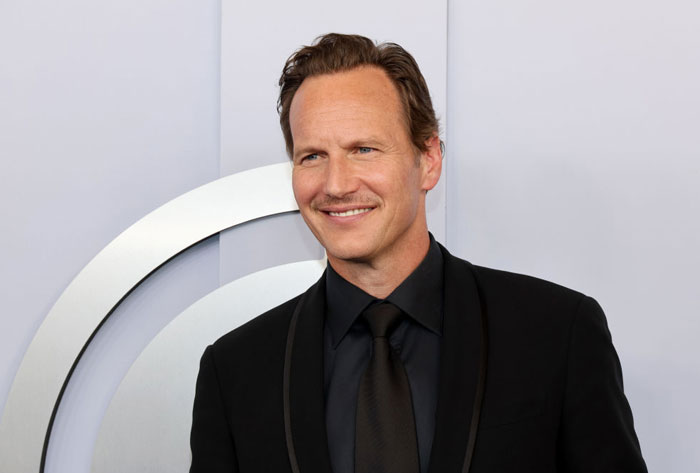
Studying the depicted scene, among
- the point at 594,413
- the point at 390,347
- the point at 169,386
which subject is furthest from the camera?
the point at 169,386

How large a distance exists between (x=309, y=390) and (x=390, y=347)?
15cm

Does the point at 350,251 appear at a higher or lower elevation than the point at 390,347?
higher

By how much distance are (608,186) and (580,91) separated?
220 millimetres

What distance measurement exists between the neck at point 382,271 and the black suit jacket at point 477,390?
8 centimetres

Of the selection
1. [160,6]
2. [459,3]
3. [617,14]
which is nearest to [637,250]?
[617,14]

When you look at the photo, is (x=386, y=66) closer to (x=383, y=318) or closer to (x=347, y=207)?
(x=347, y=207)

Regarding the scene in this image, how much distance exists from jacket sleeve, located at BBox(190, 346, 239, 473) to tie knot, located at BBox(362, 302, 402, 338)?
32 cm

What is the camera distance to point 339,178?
148cm

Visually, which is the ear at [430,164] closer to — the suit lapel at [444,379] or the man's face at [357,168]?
the man's face at [357,168]

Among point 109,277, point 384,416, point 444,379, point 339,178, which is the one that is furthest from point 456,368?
point 109,277

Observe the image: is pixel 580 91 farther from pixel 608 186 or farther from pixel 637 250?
pixel 637 250

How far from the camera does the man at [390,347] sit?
1.36 meters

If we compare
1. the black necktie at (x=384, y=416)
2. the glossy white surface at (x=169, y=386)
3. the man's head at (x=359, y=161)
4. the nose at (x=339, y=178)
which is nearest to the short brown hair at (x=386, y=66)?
the man's head at (x=359, y=161)

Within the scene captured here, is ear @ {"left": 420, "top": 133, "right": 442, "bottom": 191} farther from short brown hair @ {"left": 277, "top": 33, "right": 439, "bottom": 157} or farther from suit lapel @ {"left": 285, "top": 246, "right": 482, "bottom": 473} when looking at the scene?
suit lapel @ {"left": 285, "top": 246, "right": 482, "bottom": 473}
